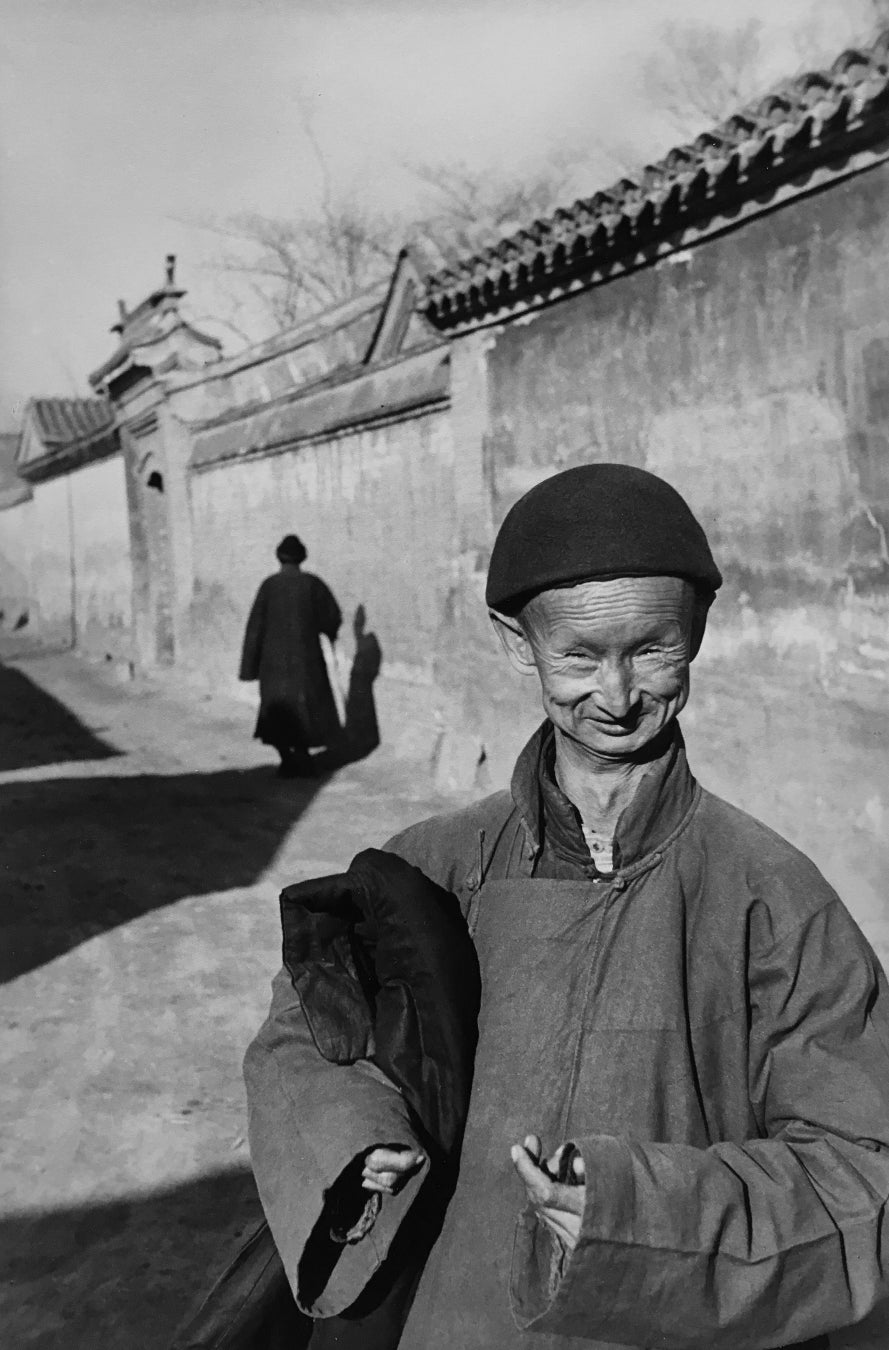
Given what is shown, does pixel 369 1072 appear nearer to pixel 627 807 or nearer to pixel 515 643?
pixel 627 807

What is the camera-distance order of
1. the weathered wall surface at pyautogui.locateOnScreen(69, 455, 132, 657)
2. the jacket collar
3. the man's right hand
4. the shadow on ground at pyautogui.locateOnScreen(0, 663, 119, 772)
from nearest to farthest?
the man's right hand
the jacket collar
the shadow on ground at pyautogui.locateOnScreen(0, 663, 119, 772)
the weathered wall surface at pyautogui.locateOnScreen(69, 455, 132, 657)

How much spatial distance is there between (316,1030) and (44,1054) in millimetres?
3515

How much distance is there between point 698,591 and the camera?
56.6 inches

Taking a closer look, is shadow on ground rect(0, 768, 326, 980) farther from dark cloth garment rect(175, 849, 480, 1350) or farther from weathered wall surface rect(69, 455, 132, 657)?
weathered wall surface rect(69, 455, 132, 657)

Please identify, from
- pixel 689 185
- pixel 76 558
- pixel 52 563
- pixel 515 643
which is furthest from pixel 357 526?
pixel 52 563

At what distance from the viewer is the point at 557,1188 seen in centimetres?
112

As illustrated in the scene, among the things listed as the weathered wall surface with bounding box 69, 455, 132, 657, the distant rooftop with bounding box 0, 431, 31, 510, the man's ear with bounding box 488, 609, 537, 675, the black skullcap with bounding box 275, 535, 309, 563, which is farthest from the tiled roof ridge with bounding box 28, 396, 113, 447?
the man's ear with bounding box 488, 609, 537, 675

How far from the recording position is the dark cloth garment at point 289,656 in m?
9.66

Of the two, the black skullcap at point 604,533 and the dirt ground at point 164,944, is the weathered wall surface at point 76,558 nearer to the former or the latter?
the dirt ground at point 164,944

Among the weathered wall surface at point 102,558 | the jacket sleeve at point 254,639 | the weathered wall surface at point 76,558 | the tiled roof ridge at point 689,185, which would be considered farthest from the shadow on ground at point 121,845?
the weathered wall surface at point 76,558

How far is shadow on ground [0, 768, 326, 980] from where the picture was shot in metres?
5.97

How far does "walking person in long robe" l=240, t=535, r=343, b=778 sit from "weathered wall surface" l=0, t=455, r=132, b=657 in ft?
27.1

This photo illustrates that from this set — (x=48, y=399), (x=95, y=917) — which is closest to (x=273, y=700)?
(x=95, y=917)

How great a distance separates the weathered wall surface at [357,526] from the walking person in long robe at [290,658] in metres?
0.71
